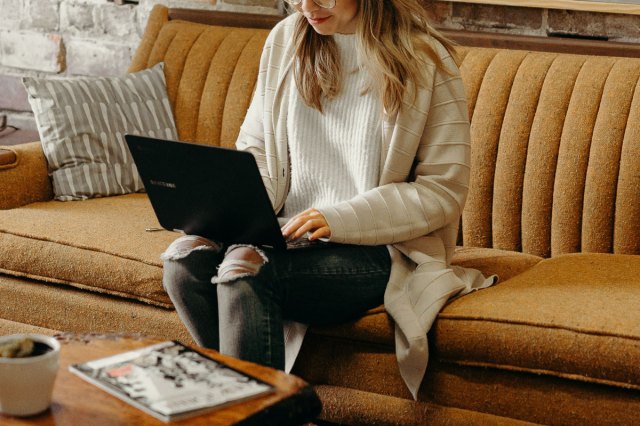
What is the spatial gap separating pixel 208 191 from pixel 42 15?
1938mm

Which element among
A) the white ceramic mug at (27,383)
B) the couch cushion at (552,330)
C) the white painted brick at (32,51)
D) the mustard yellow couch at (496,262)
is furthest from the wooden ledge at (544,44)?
the white ceramic mug at (27,383)

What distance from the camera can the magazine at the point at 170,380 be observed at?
124 cm

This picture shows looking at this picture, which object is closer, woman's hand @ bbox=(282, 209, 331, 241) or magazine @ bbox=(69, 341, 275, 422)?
magazine @ bbox=(69, 341, 275, 422)

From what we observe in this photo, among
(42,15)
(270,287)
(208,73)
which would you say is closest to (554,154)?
(270,287)

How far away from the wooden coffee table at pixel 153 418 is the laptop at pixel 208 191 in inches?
13.4

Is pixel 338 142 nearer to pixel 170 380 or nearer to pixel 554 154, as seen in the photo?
pixel 554 154

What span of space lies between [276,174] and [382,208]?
29 centimetres

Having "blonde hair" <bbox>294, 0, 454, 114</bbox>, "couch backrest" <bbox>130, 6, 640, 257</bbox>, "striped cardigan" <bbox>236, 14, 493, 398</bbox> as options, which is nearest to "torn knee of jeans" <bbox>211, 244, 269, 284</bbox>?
"striped cardigan" <bbox>236, 14, 493, 398</bbox>

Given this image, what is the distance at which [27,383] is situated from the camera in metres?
1.23

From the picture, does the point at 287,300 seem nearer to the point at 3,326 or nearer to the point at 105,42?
the point at 3,326

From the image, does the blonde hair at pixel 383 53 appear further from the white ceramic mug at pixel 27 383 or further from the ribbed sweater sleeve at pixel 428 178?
the white ceramic mug at pixel 27 383

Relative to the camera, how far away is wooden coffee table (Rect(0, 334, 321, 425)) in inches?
48.4

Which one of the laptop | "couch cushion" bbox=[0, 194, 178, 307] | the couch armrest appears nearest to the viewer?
the laptop

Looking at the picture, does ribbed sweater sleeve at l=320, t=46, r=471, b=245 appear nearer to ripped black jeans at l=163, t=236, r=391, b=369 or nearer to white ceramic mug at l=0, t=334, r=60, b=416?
ripped black jeans at l=163, t=236, r=391, b=369
